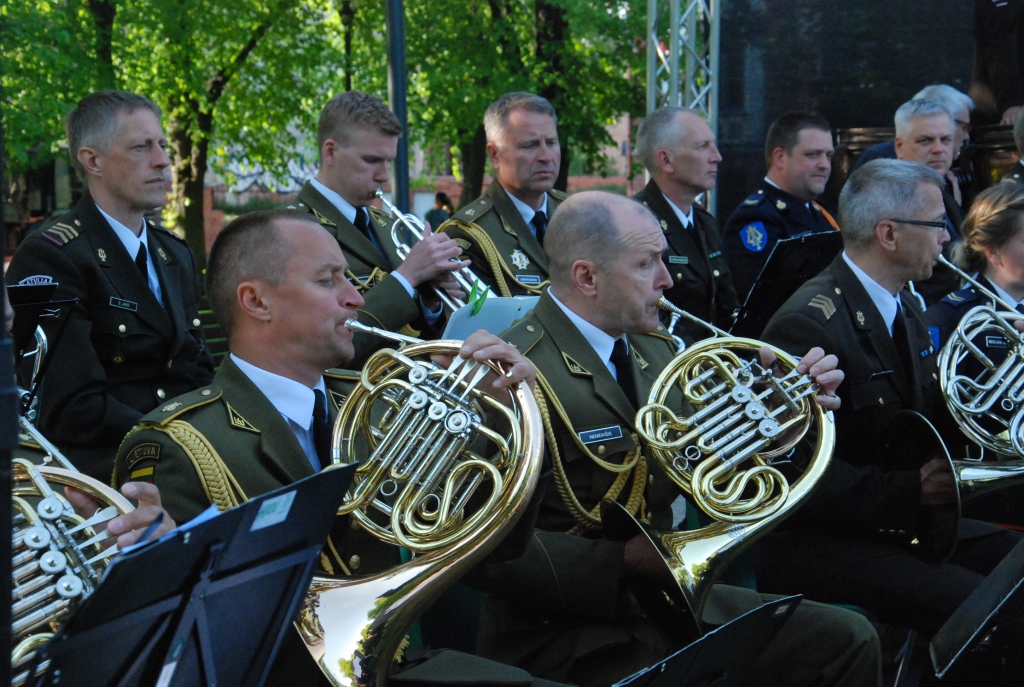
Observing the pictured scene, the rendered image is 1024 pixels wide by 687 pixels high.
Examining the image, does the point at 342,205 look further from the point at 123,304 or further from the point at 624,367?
the point at 624,367

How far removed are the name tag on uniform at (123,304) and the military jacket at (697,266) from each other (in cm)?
256

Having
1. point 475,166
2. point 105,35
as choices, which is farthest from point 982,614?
point 475,166

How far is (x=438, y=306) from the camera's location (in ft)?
15.1

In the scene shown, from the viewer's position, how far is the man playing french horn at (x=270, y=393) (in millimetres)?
2590

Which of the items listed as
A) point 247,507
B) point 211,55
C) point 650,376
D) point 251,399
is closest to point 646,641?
point 650,376

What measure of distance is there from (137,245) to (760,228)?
11.5 ft

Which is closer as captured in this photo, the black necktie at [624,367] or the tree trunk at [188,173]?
the black necktie at [624,367]

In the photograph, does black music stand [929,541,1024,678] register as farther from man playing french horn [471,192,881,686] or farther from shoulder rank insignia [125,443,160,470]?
shoulder rank insignia [125,443,160,470]

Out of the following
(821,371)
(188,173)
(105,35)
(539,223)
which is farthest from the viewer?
(188,173)

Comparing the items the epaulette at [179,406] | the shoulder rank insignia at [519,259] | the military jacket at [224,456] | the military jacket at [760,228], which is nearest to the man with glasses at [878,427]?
the shoulder rank insignia at [519,259]

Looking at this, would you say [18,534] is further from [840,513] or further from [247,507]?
[840,513]

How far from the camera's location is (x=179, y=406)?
8.87 ft

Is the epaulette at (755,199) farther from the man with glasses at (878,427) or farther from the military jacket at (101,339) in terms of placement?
the military jacket at (101,339)

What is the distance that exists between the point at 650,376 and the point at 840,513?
790 millimetres
